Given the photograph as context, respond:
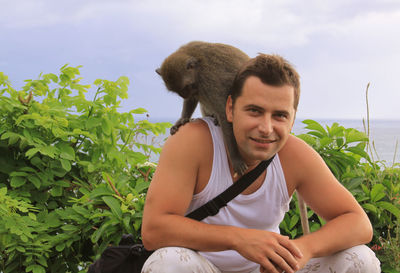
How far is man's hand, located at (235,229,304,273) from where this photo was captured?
75.1 inches

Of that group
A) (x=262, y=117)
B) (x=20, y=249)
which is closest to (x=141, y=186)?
(x=20, y=249)

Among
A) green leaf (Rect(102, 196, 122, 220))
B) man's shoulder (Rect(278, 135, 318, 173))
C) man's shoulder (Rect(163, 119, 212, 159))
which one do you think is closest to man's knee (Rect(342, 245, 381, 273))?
man's shoulder (Rect(278, 135, 318, 173))

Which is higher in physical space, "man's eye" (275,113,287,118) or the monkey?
the monkey

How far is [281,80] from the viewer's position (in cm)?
205

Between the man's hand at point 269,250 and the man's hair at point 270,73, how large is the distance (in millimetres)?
623

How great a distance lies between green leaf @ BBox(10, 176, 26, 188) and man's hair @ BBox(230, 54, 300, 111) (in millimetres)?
2044

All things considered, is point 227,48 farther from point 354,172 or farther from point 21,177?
point 21,177

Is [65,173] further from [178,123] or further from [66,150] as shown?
[178,123]

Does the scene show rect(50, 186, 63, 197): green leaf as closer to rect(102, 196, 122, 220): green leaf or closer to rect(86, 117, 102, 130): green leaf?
rect(86, 117, 102, 130): green leaf

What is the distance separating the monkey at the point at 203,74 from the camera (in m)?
2.95

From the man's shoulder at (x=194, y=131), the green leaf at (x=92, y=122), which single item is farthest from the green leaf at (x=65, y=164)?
the man's shoulder at (x=194, y=131)

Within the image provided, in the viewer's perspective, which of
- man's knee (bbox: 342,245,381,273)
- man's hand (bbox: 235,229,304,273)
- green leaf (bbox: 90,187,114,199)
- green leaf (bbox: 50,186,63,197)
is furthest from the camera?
green leaf (bbox: 50,186,63,197)

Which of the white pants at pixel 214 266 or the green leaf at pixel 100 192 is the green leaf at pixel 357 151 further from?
the green leaf at pixel 100 192

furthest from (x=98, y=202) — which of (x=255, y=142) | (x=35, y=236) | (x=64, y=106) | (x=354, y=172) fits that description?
(x=354, y=172)
